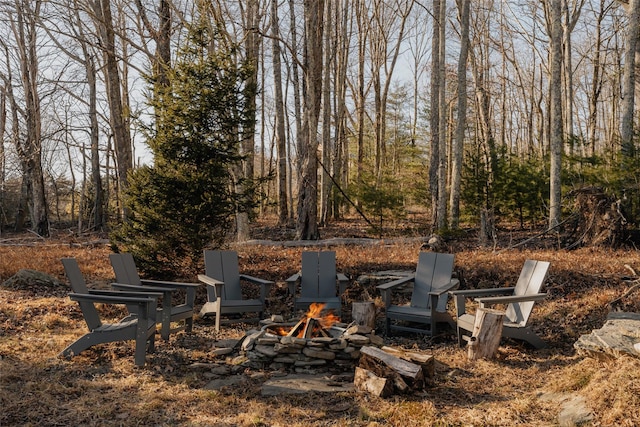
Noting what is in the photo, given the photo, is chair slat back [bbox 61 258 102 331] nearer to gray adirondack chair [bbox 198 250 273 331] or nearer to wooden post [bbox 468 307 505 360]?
gray adirondack chair [bbox 198 250 273 331]

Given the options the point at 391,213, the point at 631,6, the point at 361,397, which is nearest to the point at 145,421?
the point at 361,397

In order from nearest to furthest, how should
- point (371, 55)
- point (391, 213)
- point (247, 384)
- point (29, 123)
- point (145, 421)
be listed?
point (145, 421)
point (247, 384)
point (391, 213)
point (29, 123)
point (371, 55)

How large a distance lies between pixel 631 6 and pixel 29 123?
18.1m

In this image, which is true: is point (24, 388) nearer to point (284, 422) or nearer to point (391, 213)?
point (284, 422)

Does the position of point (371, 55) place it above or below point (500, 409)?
above

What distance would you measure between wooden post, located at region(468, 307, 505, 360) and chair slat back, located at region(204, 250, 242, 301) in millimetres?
3151

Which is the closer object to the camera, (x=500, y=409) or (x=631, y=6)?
(x=500, y=409)

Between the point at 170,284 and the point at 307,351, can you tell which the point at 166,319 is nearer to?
the point at 170,284

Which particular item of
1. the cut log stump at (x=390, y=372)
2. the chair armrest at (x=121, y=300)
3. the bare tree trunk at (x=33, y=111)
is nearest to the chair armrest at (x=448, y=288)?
the cut log stump at (x=390, y=372)

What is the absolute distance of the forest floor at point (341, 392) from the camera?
11.7 feet

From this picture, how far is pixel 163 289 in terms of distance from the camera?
18.0ft

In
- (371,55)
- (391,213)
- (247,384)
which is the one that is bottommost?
(247,384)

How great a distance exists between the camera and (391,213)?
1321 cm

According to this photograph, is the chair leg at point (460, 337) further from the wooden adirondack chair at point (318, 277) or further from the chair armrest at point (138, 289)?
the chair armrest at point (138, 289)
